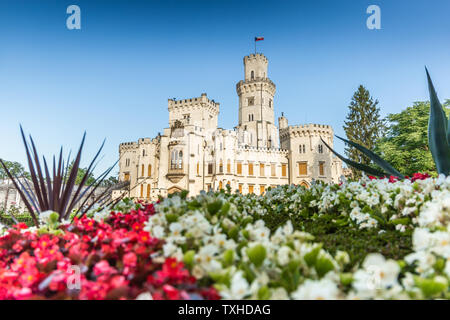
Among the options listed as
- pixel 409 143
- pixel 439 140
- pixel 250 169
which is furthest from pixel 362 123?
pixel 439 140

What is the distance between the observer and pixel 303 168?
37.7 meters

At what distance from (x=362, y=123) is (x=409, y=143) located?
724 centimetres

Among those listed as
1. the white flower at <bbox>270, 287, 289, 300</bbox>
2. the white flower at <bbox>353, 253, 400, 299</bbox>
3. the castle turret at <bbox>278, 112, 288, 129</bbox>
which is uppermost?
the castle turret at <bbox>278, 112, 288, 129</bbox>

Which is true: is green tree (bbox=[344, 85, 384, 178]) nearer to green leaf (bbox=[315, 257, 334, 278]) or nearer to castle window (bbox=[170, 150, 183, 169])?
castle window (bbox=[170, 150, 183, 169])

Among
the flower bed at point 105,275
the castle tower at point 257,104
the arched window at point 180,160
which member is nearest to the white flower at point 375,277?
the flower bed at point 105,275

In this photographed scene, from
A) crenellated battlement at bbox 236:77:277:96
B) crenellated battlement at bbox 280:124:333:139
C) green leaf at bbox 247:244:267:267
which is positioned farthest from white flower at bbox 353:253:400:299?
crenellated battlement at bbox 236:77:277:96

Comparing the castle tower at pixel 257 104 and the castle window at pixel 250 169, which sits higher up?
the castle tower at pixel 257 104

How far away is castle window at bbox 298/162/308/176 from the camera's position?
123ft

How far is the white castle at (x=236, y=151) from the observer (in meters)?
34.8

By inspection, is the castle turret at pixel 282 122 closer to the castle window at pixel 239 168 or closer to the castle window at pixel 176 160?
the castle window at pixel 239 168

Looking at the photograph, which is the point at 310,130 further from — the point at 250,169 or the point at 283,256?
the point at 283,256

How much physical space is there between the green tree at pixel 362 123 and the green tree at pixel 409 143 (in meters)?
3.36
